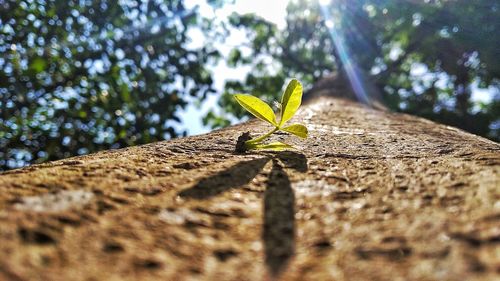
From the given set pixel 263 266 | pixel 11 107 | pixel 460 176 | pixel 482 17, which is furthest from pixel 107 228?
pixel 482 17

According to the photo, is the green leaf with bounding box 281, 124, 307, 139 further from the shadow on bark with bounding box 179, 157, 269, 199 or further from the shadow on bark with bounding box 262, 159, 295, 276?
the shadow on bark with bounding box 262, 159, 295, 276

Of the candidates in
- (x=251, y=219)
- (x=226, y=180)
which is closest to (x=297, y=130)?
(x=226, y=180)

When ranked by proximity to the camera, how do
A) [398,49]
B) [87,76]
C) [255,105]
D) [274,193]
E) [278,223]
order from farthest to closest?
[398,49] < [87,76] < [255,105] < [274,193] < [278,223]

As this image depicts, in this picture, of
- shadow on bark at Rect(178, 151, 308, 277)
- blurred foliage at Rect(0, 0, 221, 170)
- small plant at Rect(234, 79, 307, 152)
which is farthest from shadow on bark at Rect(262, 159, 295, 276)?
blurred foliage at Rect(0, 0, 221, 170)

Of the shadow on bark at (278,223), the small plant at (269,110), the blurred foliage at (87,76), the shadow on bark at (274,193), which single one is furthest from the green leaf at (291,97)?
the blurred foliage at (87,76)

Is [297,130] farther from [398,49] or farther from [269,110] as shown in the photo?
[398,49]

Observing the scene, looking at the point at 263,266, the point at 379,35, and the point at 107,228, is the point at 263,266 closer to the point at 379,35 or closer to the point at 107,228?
the point at 107,228
